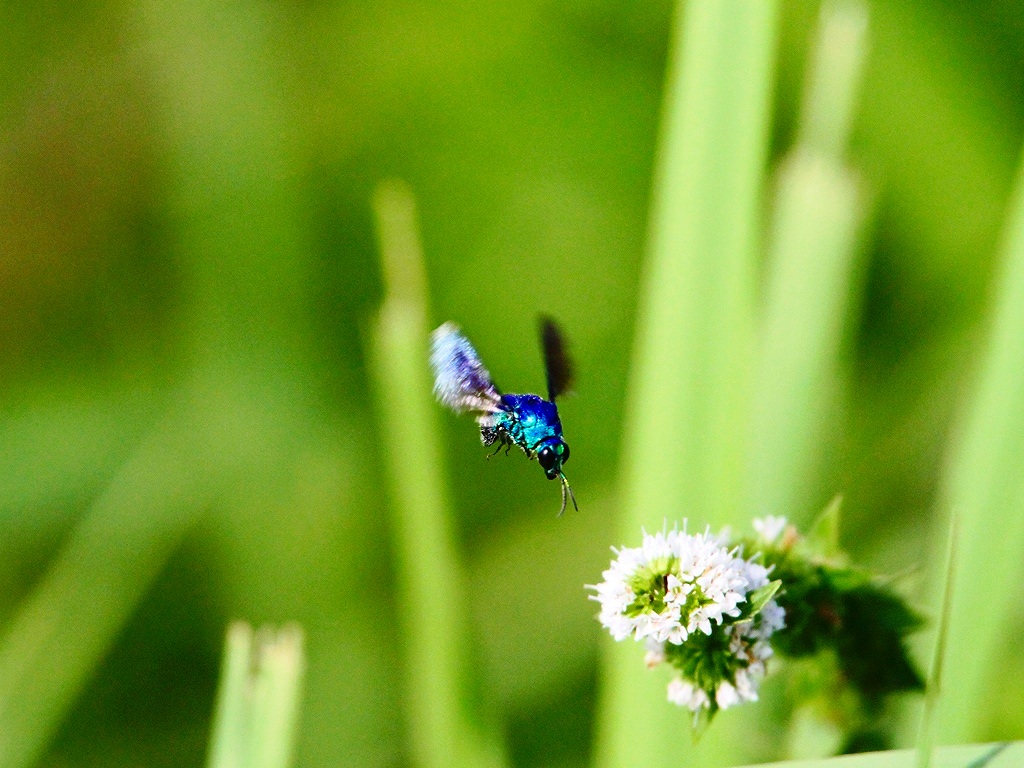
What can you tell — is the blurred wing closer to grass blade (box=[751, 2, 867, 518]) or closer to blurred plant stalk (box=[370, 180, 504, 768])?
blurred plant stalk (box=[370, 180, 504, 768])

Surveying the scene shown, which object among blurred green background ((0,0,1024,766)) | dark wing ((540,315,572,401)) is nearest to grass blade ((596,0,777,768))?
dark wing ((540,315,572,401))

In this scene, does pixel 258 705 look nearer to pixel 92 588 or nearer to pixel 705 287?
pixel 705 287

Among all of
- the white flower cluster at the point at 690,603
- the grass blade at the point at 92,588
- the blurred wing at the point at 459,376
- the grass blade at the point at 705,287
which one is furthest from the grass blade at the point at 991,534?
the grass blade at the point at 92,588

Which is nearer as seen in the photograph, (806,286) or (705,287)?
(705,287)

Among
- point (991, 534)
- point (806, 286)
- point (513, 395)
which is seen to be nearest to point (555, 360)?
point (513, 395)

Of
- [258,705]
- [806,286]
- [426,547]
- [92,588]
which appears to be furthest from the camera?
[92,588]

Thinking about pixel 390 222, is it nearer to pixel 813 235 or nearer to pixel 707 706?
pixel 813 235
